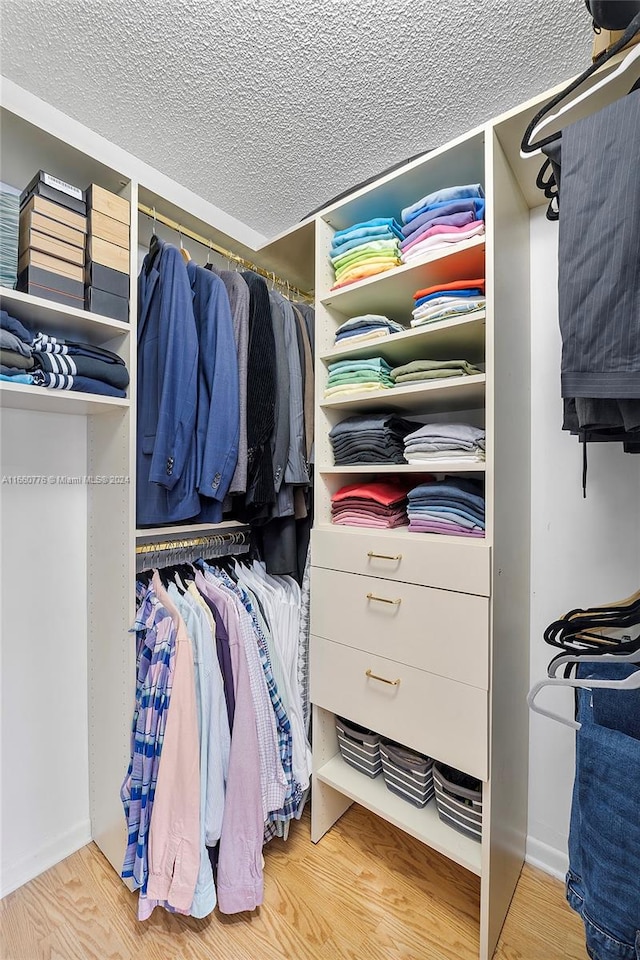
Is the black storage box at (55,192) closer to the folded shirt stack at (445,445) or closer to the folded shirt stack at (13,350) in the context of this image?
the folded shirt stack at (13,350)

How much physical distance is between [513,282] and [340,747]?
5.59 feet

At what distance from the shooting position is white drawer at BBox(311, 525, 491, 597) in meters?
1.17

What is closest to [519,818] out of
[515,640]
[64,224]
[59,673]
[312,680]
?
[515,640]

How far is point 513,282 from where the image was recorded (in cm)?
133

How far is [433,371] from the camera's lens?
1.34 metres

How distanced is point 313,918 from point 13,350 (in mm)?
1793

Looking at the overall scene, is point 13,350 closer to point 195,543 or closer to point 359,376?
point 195,543

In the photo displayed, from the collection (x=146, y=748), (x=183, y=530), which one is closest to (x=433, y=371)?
(x=183, y=530)

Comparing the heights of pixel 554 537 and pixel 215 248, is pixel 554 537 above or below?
below

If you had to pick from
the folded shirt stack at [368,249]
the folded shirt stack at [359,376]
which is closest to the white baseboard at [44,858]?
the folded shirt stack at [359,376]

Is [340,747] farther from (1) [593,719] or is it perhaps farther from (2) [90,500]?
(2) [90,500]

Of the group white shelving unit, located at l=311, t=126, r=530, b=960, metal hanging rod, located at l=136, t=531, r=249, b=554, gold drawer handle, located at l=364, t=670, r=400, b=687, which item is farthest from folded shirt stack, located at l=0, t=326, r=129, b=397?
gold drawer handle, located at l=364, t=670, r=400, b=687

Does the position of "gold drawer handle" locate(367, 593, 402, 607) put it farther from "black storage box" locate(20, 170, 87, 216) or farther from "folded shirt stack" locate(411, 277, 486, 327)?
"black storage box" locate(20, 170, 87, 216)

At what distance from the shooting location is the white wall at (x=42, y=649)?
1385 millimetres
